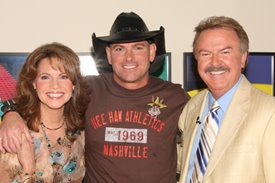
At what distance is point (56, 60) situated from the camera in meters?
2.12

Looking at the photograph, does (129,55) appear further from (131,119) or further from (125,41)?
(131,119)

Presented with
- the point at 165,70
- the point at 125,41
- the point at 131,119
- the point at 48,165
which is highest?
the point at 125,41

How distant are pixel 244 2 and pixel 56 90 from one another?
6.05 ft

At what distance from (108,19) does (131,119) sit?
0.98 m

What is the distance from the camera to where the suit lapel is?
178 centimetres

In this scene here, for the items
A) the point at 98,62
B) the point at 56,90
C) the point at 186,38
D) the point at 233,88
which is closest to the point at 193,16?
the point at 186,38

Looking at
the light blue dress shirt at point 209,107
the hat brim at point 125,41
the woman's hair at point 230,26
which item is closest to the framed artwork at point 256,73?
the hat brim at point 125,41

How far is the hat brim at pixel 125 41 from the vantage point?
7.79 ft

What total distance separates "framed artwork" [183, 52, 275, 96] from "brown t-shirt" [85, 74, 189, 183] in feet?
1.84

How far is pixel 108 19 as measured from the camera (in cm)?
291

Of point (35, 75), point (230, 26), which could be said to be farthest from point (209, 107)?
point (35, 75)

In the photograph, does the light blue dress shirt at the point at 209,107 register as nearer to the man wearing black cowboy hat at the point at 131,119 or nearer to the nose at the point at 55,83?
the man wearing black cowboy hat at the point at 131,119

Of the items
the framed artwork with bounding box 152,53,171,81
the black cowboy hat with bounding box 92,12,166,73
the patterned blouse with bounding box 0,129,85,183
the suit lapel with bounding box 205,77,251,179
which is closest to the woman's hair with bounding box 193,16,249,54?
the suit lapel with bounding box 205,77,251,179

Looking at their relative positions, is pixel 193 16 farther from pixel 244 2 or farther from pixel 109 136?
pixel 109 136
